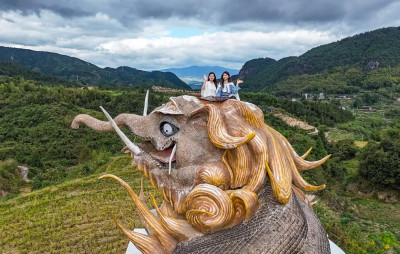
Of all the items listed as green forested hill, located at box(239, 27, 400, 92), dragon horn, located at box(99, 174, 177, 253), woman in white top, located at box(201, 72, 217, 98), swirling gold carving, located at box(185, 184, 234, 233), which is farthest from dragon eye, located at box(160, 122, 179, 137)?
green forested hill, located at box(239, 27, 400, 92)

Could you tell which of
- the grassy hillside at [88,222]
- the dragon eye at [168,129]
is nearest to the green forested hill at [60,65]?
the grassy hillside at [88,222]

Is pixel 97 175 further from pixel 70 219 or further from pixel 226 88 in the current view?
pixel 226 88

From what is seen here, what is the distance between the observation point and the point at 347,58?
89.8 m

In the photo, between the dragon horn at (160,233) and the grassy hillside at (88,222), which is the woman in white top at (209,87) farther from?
the grassy hillside at (88,222)

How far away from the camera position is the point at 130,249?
5156 mm

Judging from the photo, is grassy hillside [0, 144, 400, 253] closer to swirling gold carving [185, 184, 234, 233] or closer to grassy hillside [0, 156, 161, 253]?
grassy hillside [0, 156, 161, 253]

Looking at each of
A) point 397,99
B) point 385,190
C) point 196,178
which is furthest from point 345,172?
point 397,99

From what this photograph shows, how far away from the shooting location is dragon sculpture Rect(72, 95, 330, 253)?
3150mm

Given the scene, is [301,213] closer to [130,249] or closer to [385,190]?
[130,249]

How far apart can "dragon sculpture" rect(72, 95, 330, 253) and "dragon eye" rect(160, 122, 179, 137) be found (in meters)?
0.01

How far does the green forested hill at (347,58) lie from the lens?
265ft

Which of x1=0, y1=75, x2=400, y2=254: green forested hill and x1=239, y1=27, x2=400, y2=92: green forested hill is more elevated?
x1=239, y1=27, x2=400, y2=92: green forested hill

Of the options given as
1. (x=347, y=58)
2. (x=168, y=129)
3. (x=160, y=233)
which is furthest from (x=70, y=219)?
(x=347, y=58)

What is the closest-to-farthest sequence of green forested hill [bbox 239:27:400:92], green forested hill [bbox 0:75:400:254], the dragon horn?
the dragon horn
green forested hill [bbox 0:75:400:254]
green forested hill [bbox 239:27:400:92]
